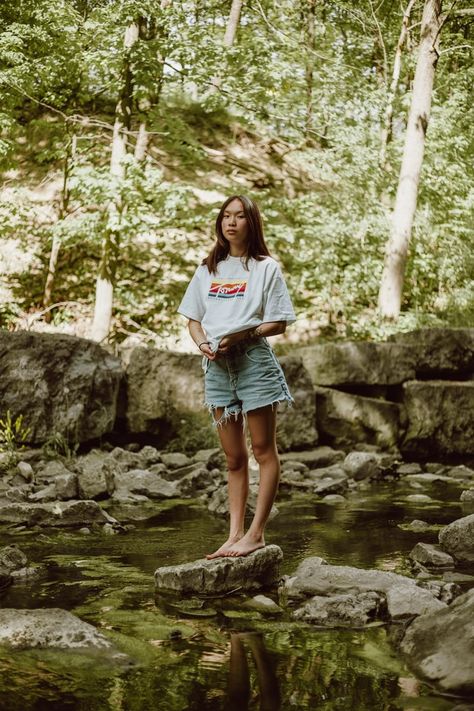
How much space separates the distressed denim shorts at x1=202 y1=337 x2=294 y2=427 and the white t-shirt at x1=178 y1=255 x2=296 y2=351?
0.12 metres

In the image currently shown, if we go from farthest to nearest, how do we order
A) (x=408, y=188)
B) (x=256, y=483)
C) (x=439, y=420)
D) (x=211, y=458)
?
1. (x=408, y=188)
2. (x=439, y=420)
3. (x=211, y=458)
4. (x=256, y=483)

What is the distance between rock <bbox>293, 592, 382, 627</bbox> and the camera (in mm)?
2895

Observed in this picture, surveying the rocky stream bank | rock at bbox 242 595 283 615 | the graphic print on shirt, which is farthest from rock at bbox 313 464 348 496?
the graphic print on shirt

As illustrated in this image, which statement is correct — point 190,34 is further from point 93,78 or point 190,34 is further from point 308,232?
point 308,232

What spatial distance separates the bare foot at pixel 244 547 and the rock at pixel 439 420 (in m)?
6.01

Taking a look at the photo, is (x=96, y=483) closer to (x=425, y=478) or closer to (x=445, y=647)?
(x=425, y=478)

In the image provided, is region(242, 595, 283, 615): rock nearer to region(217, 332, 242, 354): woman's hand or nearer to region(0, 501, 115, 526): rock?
region(217, 332, 242, 354): woman's hand

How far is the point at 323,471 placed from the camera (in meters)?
7.46

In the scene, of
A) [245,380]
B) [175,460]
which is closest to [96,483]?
[175,460]

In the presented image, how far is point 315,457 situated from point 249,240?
195 inches

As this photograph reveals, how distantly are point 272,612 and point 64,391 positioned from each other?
5.03 meters

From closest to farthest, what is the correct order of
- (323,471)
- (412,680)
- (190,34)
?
(412,680), (323,471), (190,34)

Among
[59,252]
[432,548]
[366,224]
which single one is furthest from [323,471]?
[59,252]

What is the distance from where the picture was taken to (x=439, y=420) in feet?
30.2
